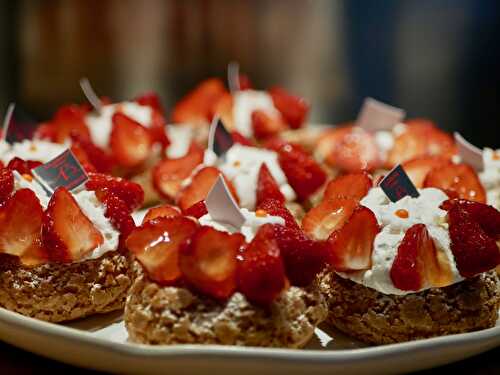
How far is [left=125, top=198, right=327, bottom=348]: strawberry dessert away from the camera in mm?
1917

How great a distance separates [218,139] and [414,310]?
1210mm

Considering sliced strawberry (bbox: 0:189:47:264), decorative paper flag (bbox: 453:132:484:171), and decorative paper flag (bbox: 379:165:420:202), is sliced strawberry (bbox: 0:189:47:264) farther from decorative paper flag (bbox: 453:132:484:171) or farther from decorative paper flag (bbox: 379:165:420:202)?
decorative paper flag (bbox: 453:132:484:171)

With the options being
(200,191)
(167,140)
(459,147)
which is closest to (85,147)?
(167,140)

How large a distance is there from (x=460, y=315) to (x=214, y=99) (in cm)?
228

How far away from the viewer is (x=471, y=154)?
9.62 ft

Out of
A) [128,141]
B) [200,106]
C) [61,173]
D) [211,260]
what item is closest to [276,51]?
[200,106]

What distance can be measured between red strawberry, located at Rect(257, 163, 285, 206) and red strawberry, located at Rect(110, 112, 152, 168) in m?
0.71

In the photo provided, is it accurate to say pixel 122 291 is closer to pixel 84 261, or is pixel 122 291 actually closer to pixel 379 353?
pixel 84 261

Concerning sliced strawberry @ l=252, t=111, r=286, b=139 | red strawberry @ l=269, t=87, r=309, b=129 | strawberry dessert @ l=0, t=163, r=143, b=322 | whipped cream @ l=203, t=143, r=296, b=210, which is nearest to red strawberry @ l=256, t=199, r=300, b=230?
strawberry dessert @ l=0, t=163, r=143, b=322

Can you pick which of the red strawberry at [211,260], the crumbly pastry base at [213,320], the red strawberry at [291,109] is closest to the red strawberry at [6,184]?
the crumbly pastry base at [213,320]

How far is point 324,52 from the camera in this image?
224 inches

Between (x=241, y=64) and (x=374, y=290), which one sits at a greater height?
(x=374, y=290)

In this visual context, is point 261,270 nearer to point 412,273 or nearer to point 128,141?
point 412,273

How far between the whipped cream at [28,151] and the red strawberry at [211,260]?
1132 mm
